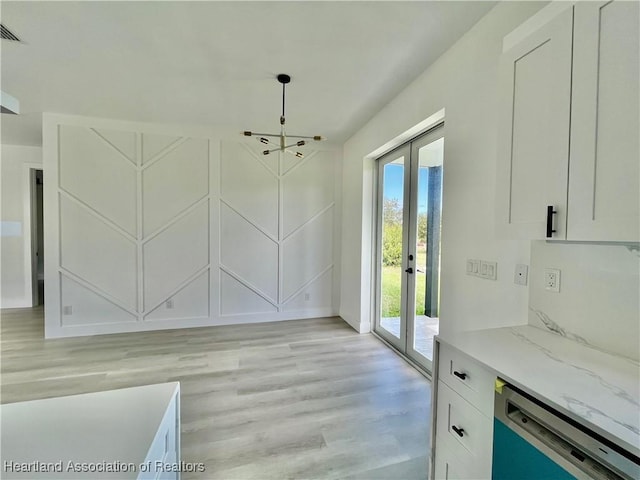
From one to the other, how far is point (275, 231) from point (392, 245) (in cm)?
188

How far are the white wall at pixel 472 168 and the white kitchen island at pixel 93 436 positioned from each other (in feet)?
6.24

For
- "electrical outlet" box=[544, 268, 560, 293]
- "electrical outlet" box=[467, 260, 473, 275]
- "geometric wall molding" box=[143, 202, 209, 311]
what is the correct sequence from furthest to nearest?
"geometric wall molding" box=[143, 202, 209, 311] → "electrical outlet" box=[467, 260, 473, 275] → "electrical outlet" box=[544, 268, 560, 293]

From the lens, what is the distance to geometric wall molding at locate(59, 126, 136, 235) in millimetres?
3656

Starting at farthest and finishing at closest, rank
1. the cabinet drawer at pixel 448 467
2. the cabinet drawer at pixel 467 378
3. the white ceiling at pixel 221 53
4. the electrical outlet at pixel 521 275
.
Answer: the white ceiling at pixel 221 53
the electrical outlet at pixel 521 275
the cabinet drawer at pixel 448 467
the cabinet drawer at pixel 467 378

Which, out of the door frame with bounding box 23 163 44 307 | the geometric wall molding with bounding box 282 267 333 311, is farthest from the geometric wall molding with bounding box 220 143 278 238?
the door frame with bounding box 23 163 44 307

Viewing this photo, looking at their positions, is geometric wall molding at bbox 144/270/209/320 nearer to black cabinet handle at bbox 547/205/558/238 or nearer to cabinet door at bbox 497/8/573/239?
cabinet door at bbox 497/8/573/239

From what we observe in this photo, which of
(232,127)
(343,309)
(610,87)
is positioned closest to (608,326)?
(610,87)

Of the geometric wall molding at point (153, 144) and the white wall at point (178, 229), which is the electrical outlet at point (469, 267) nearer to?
the white wall at point (178, 229)

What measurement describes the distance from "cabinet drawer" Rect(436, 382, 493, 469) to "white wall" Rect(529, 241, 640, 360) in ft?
2.16

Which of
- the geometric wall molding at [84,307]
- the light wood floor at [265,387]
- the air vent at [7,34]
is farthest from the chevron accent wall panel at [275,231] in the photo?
the air vent at [7,34]

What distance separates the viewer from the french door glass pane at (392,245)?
3.41m

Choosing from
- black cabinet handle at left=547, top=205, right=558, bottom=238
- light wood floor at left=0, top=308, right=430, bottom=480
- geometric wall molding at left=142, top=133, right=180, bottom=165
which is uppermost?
geometric wall molding at left=142, top=133, right=180, bottom=165

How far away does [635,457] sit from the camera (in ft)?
2.19

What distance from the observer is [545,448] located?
0.85 metres
